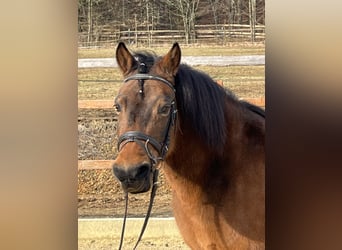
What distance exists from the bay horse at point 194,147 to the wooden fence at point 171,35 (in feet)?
0.90

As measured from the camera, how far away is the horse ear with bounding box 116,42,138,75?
172cm

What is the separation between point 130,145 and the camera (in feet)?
5.27

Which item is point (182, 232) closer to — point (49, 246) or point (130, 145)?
point (130, 145)

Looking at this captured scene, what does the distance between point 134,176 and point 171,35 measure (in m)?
0.73

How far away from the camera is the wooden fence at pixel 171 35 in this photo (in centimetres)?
197

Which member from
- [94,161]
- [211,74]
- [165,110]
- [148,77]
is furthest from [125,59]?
[94,161]

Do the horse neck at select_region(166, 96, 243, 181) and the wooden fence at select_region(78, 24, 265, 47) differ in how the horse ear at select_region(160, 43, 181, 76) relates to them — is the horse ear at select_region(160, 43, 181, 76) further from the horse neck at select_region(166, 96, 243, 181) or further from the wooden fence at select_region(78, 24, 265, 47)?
the wooden fence at select_region(78, 24, 265, 47)

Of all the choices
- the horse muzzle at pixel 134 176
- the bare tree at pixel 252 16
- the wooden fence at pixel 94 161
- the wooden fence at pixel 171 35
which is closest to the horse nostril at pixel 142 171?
the horse muzzle at pixel 134 176

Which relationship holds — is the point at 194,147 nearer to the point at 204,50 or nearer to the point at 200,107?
the point at 200,107

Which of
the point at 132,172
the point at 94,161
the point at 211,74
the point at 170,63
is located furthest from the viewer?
the point at 94,161

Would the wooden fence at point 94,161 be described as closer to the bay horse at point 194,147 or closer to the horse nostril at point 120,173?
the bay horse at point 194,147

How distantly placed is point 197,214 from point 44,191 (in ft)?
2.32

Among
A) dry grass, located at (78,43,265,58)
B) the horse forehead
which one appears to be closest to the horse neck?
the horse forehead

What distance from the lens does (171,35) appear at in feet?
6.64
